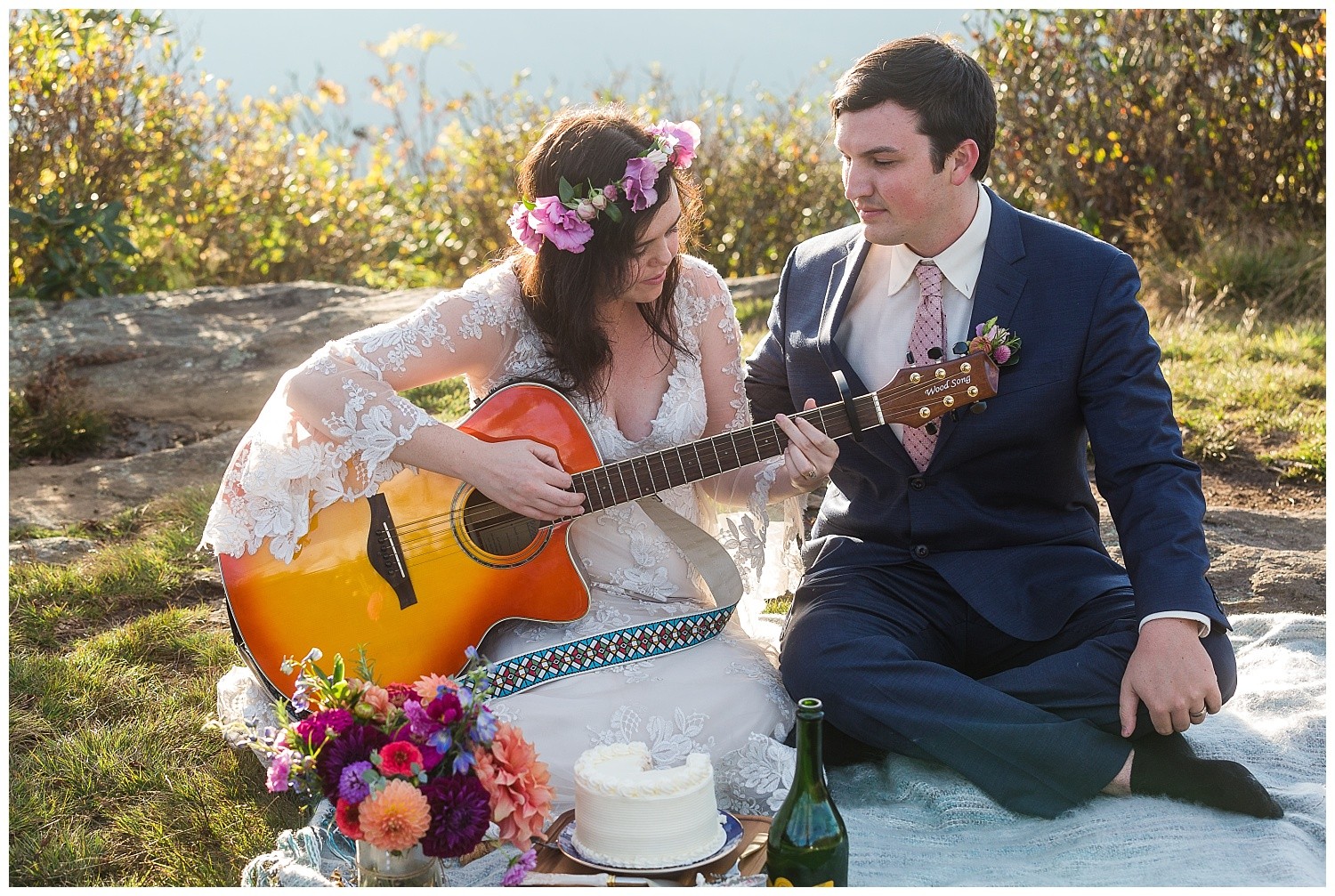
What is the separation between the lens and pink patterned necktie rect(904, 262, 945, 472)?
3100 mm

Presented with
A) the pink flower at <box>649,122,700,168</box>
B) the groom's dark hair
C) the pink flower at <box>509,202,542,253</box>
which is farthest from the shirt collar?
the pink flower at <box>509,202,542,253</box>

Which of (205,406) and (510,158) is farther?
(510,158)

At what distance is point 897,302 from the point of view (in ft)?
10.5

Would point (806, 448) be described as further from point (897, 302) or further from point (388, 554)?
point (388, 554)

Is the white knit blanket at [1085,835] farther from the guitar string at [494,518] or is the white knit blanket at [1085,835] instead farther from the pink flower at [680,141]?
the pink flower at [680,141]

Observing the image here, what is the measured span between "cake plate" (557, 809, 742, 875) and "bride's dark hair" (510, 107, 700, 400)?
1246 millimetres

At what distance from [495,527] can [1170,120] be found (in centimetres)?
593

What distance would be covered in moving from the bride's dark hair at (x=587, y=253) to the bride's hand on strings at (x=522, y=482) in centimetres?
30

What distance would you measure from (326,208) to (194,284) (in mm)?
1082

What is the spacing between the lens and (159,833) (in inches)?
111

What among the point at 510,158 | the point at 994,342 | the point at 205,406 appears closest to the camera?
the point at 994,342

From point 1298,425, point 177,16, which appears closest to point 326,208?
point 177,16

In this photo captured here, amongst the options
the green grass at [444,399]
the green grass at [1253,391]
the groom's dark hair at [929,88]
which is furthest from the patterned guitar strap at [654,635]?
the green grass at [1253,391]

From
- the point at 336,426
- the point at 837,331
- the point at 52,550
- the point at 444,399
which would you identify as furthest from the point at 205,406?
the point at 837,331
